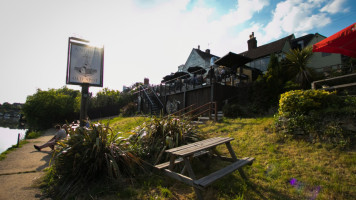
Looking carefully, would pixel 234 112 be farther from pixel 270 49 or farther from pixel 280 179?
pixel 270 49

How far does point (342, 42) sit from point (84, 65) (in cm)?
859

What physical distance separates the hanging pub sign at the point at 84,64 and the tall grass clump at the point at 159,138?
122 inches

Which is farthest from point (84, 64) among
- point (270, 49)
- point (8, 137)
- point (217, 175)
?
point (270, 49)

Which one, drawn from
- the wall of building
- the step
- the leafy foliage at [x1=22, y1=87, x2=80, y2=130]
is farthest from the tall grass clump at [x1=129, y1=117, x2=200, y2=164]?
the wall of building

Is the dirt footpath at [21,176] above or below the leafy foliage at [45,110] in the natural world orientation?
below

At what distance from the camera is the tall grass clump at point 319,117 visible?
3785 millimetres

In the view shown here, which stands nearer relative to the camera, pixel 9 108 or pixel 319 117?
pixel 319 117

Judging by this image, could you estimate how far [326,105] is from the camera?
180 inches

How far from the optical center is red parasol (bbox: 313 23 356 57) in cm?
451

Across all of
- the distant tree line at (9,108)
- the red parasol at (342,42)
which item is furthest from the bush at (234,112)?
the distant tree line at (9,108)

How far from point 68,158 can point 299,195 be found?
3.97 meters

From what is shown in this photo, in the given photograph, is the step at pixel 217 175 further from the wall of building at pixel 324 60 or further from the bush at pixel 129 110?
the wall of building at pixel 324 60

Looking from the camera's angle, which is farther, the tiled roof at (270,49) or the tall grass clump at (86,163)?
the tiled roof at (270,49)

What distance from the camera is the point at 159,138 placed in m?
4.23
